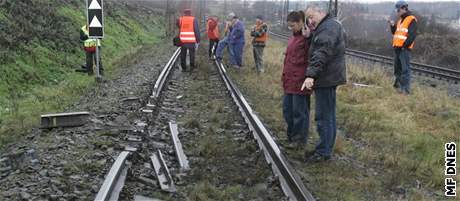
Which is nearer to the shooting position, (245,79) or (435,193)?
(435,193)

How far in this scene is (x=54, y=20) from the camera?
18.2 metres

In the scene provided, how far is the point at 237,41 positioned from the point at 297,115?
10.0 metres

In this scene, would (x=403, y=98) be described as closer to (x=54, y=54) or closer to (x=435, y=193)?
(x=435, y=193)

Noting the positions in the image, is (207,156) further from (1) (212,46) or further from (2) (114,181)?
(1) (212,46)

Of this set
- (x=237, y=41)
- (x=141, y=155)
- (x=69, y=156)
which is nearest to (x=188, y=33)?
(x=237, y=41)

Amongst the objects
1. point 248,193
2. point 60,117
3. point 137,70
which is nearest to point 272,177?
point 248,193

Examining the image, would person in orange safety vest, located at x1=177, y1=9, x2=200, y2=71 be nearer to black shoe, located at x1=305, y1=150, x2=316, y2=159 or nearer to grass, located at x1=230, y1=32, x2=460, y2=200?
grass, located at x1=230, y1=32, x2=460, y2=200

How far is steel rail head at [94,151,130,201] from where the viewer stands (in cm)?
488

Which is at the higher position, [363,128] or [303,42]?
[303,42]

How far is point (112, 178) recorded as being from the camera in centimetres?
532

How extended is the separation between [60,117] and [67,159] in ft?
5.24

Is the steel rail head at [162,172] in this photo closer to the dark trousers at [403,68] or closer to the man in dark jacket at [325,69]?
the man in dark jacket at [325,69]

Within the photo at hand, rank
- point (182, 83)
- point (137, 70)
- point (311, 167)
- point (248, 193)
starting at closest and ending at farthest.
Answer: point (248, 193), point (311, 167), point (182, 83), point (137, 70)

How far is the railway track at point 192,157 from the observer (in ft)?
17.9
